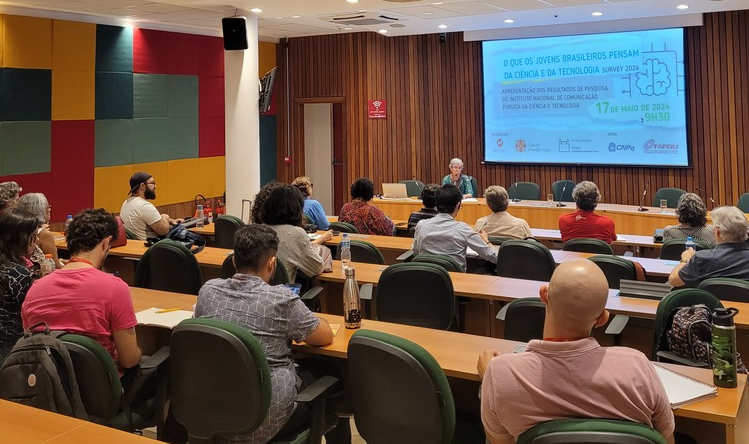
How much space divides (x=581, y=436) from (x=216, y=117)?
11.2 m

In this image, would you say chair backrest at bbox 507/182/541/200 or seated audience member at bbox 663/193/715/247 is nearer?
seated audience member at bbox 663/193/715/247

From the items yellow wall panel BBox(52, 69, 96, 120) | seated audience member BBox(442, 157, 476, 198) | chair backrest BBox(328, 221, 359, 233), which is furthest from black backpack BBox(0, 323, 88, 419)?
seated audience member BBox(442, 157, 476, 198)

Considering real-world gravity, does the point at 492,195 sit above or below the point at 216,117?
below

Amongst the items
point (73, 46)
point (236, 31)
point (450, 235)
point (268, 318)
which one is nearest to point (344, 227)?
point (450, 235)

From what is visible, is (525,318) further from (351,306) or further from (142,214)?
(142,214)

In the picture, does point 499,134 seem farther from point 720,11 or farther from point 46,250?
point 46,250

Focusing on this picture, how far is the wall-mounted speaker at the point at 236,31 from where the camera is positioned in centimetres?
906

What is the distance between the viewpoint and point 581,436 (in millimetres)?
2090

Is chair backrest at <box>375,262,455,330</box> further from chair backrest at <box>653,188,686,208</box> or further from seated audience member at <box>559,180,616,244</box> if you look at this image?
→ chair backrest at <box>653,188,686,208</box>

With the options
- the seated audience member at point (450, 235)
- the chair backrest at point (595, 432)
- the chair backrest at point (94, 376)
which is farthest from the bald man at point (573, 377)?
the seated audience member at point (450, 235)

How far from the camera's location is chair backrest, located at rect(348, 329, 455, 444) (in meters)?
2.77

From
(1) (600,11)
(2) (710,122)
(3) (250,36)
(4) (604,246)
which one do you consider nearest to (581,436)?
(4) (604,246)

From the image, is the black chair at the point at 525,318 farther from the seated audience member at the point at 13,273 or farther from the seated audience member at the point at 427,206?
the seated audience member at the point at 427,206

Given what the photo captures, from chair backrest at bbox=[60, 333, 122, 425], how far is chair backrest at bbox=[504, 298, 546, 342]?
1.96 m
